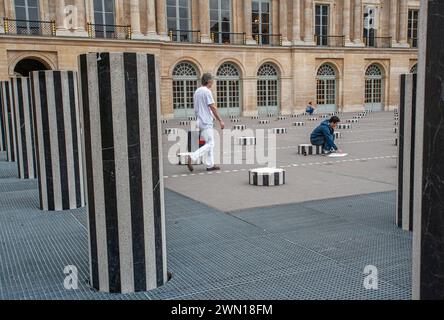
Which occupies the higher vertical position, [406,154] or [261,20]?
[261,20]

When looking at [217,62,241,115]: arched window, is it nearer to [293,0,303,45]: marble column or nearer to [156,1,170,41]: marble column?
[156,1,170,41]: marble column

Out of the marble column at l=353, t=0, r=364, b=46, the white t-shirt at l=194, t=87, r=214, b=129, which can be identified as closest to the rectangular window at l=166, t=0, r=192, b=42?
the marble column at l=353, t=0, r=364, b=46

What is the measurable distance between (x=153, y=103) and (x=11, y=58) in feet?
90.6

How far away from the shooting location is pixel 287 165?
10.6m

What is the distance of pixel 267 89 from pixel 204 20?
7.26 m

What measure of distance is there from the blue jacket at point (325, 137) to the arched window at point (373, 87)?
31.2 m

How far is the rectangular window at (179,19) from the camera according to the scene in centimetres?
3434

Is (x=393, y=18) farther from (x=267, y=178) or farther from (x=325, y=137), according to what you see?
(x=267, y=178)

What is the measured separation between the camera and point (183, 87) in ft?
113

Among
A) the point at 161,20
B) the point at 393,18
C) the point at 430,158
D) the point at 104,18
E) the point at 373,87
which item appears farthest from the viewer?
the point at 373,87

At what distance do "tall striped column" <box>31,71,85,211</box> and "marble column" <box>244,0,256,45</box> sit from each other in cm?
3121

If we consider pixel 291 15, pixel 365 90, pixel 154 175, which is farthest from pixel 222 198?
pixel 365 90

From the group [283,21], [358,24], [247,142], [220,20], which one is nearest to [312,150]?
[247,142]
